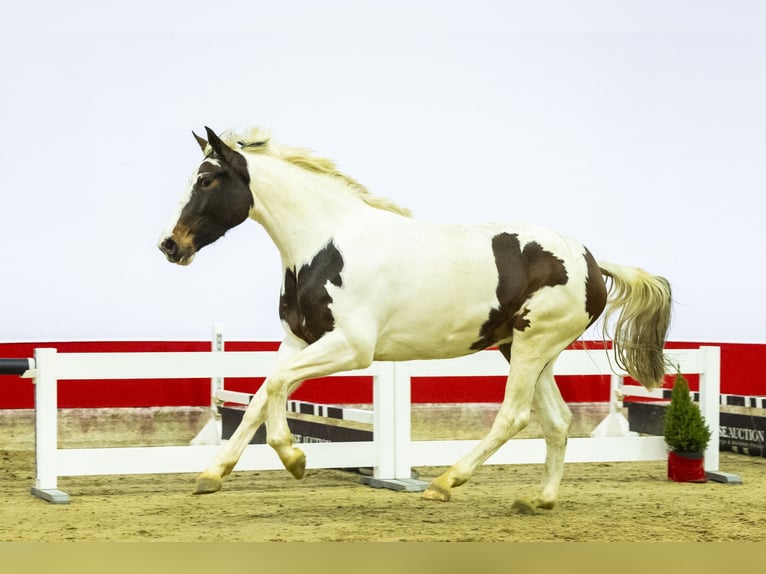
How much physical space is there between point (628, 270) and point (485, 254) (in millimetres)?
1074

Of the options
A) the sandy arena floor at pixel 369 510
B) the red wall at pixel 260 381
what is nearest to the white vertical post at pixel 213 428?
the red wall at pixel 260 381

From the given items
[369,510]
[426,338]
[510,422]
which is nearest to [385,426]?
[369,510]

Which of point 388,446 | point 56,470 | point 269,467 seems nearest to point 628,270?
point 388,446

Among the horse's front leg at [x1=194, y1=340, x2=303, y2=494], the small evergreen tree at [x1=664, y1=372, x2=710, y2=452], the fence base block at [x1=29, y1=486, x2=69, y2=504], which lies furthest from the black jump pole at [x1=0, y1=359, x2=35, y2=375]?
the small evergreen tree at [x1=664, y1=372, x2=710, y2=452]

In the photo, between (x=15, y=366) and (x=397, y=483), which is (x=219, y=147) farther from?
(x=397, y=483)

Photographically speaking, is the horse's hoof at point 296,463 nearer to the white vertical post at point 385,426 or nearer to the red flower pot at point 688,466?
the white vertical post at point 385,426

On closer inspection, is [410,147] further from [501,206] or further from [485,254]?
[485,254]

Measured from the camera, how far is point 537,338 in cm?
514

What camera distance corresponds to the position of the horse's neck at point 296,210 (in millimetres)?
5000

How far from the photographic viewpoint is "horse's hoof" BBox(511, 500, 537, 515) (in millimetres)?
5344

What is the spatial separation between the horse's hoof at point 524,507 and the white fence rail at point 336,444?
1.28 m

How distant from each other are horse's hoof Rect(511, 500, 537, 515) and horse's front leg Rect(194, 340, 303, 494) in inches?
54.2

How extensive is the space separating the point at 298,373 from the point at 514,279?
1.17m

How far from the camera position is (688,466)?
6.90m
